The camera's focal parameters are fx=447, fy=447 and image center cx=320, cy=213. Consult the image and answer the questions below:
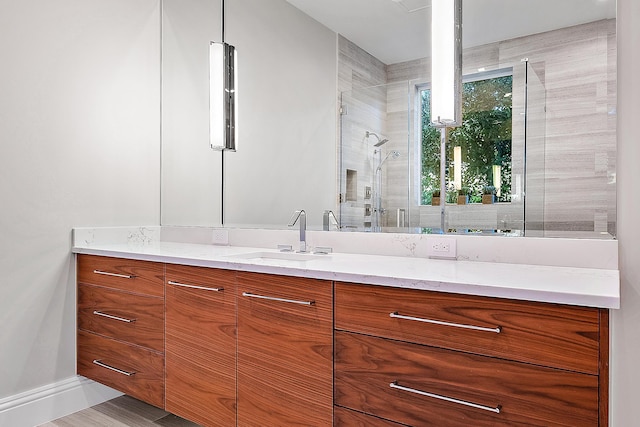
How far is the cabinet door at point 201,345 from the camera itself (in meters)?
1.71

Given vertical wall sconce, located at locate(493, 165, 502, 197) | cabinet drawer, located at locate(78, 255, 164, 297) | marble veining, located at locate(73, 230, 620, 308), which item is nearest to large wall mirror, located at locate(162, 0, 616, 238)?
vertical wall sconce, located at locate(493, 165, 502, 197)

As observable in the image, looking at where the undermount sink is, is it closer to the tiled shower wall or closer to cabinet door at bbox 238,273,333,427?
cabinet door at bbox 238,273,333,427

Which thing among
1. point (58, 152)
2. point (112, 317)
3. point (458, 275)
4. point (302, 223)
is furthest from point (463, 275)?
point (58, 152)

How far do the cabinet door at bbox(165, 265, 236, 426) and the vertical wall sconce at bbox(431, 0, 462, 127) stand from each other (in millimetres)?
1068

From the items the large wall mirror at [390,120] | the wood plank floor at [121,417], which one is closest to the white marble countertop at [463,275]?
the large wall mirror at [390,120]

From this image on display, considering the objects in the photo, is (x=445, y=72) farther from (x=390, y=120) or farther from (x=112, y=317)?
(x=112, y=317)

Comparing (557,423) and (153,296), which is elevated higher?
(153,296)

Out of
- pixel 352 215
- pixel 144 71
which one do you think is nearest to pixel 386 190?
pixel 352 215

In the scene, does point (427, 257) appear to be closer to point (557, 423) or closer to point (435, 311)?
point (435, 311)

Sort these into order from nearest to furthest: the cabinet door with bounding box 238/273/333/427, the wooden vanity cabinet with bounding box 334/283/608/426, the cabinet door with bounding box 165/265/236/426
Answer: the wooden vanity cabinet with bounding box 334/283/608/426 → the cabinet door with bounding box 238/273/333/427 → the cabinet door with bounding box 165/265/236/426

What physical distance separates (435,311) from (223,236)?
1598 mm

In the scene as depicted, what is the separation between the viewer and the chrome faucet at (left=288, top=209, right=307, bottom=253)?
2.19 m

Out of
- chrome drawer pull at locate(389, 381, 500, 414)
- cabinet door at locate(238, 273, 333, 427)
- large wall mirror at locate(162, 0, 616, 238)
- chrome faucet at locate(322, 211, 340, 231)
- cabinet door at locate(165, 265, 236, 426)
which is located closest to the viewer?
chrome drawer pull at locate(389, 381, 500, 414)

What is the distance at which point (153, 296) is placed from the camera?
1989 mm
